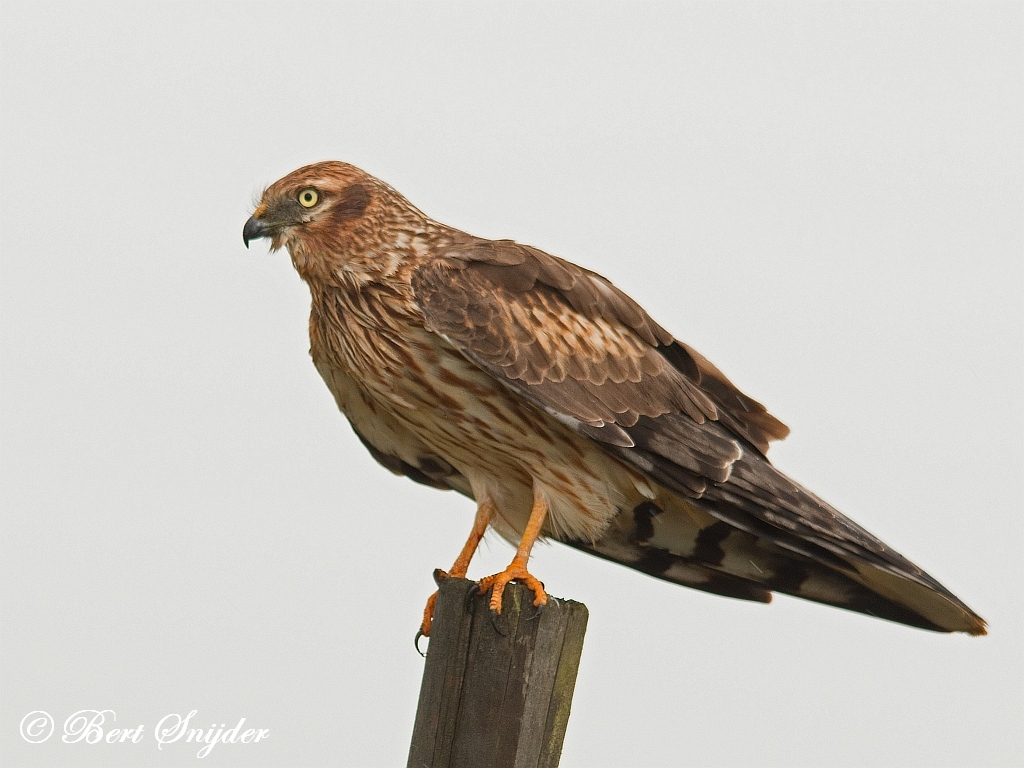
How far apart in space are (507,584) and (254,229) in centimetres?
184

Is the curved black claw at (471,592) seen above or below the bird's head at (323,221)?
below

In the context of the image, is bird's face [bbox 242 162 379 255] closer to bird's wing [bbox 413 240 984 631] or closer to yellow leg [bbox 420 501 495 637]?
bird's wing [bbox 413 240 984 631]

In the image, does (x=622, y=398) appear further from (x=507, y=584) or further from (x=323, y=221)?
(x=323, y=221)

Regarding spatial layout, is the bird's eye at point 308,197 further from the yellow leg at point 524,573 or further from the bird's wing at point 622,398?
the yellow leg at point 524,573

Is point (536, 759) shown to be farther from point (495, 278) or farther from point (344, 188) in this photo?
point (344, 188)

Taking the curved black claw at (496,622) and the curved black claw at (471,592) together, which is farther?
the curved black claw at (471,592)

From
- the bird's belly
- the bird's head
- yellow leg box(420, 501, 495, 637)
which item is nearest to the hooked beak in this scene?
the bird's head

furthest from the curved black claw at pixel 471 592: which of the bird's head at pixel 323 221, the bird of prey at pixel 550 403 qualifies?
the bird's head at pixel 323 221

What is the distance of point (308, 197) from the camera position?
4703mm

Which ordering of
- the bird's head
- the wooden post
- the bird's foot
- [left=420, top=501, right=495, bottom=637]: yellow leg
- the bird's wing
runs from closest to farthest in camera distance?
1. the wooden post
2. the bird's foot
3. the bird's wing
4. the bird's head
5. [left=420, top=501, right=495, bottom=637]: yellow leg

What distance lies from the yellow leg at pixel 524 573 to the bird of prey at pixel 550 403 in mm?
12

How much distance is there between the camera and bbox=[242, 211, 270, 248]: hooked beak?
4688mm

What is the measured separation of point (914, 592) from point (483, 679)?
1.87m

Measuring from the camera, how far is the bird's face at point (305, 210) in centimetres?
468
